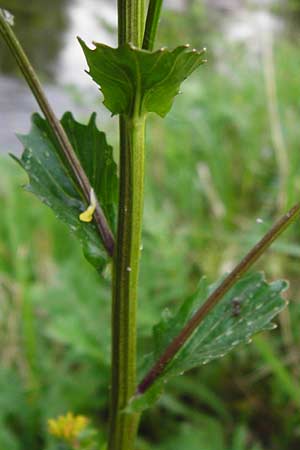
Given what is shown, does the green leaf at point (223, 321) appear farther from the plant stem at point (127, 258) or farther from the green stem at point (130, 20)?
the green stem at point (130, 20)

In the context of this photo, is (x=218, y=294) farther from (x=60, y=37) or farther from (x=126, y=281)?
(x=60, y=37)

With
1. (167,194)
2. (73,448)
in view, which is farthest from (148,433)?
(167,194)

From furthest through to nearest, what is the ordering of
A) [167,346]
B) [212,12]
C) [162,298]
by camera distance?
[212,12] < [162,298] < [167,346]

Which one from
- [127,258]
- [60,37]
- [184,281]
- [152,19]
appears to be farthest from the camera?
[60,37]

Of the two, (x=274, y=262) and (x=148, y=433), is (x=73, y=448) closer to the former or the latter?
(x=148, y=433)

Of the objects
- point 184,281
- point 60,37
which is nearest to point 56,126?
point 184,281

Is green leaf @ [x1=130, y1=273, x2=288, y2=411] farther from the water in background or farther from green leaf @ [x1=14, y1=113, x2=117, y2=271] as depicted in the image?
the water in background

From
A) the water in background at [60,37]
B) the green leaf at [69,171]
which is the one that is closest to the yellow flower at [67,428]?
the green leaf at [69,171]
